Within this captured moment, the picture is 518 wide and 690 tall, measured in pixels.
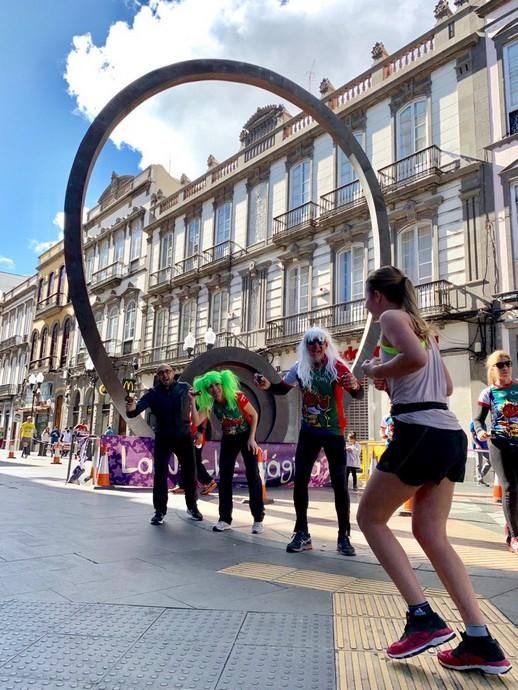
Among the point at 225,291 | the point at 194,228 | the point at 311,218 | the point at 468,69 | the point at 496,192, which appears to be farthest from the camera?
the point at 194,228

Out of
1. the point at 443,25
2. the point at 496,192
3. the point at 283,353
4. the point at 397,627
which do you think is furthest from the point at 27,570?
→ the point at 443,25

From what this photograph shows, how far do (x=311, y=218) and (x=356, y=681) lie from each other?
19092 mm

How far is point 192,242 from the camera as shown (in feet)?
89.1

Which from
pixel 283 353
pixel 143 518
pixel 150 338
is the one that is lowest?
pixel 143 518

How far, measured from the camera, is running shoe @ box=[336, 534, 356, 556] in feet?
13.5

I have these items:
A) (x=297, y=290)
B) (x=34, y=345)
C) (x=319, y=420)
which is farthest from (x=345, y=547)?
(x=34, y=345)

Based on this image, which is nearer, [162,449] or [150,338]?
[162,449]

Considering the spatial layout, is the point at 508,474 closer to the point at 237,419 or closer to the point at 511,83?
the point at 237,419

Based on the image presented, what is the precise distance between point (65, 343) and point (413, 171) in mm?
26950

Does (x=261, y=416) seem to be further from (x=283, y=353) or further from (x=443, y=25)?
(x=443, y=25)

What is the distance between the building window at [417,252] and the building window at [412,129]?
261 centimetres

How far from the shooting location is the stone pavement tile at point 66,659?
1892 mm

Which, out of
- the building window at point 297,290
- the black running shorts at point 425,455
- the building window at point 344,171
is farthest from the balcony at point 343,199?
the black running shorts at point 425,455

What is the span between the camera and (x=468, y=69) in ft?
52.0
